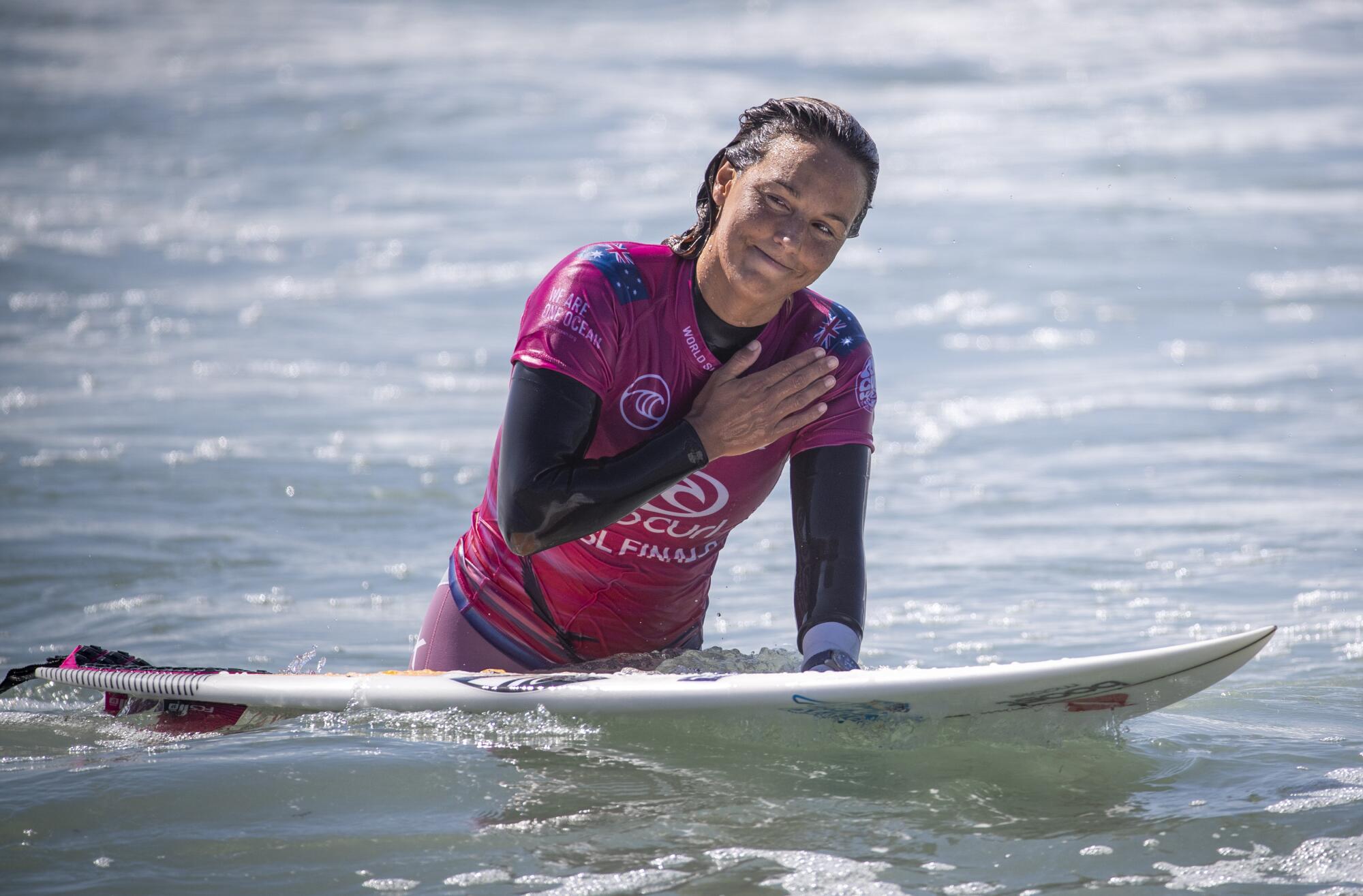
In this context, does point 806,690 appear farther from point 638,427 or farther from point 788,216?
point 788,216

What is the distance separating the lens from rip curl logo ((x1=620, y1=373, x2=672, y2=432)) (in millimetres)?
3342

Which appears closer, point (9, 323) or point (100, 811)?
point (100, 811)

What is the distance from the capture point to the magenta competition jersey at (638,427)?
325 centimetres

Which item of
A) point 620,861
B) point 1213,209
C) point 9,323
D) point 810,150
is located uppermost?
point 1213,209

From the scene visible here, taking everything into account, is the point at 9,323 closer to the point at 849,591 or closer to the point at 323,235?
the point at 323,235

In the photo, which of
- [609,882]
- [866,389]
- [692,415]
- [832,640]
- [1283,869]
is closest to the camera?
[609,882]

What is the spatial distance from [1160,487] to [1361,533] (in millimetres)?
1124

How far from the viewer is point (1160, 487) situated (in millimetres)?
7371

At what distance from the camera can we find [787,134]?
326 cm

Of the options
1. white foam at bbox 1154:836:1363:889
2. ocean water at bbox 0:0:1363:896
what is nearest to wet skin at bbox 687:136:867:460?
ocean water at bbox 0:0:1363:896

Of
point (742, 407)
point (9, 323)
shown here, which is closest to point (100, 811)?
point (742, 407)

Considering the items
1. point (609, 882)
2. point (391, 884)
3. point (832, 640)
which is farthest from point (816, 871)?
point (391, 884)

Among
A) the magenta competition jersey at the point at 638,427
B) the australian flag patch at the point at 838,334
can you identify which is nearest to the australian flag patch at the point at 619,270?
the magenta competition jersey at the point at 638,427

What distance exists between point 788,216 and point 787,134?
0.19m
